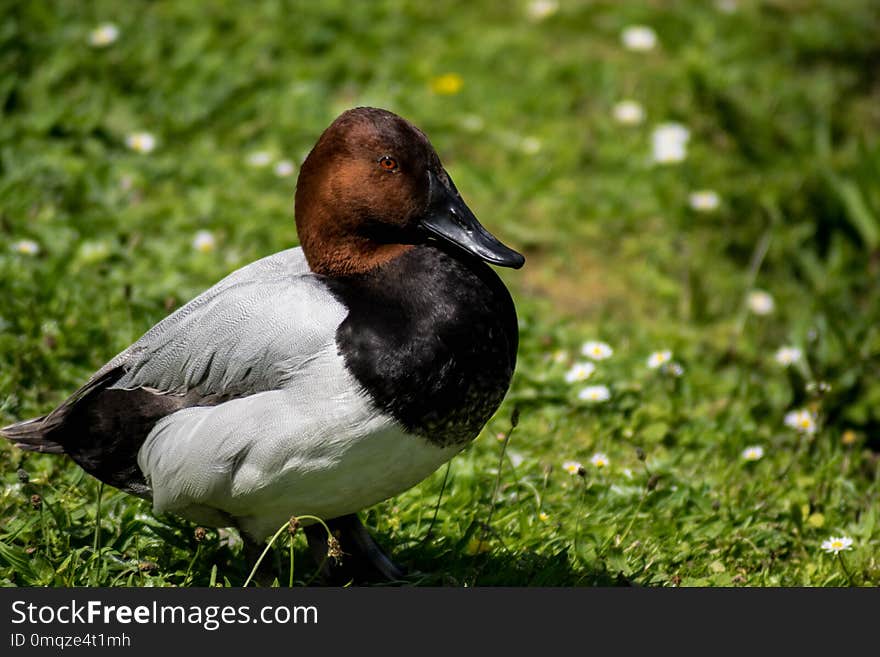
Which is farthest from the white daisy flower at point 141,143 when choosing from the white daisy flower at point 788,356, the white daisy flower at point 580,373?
the white daisy flower at point 788,356

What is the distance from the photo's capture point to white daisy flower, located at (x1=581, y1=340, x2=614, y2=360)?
4188 millimetres

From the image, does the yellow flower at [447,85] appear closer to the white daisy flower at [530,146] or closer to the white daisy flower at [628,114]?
the white daisy flower at [530,146]

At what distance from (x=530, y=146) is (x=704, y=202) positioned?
2.71ft

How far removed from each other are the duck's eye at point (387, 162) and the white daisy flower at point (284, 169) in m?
2.12

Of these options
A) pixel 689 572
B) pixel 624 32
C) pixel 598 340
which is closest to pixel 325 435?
pixel 689 572

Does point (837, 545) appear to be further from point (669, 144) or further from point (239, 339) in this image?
point (669, 144)

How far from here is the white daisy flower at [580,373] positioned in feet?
13.5

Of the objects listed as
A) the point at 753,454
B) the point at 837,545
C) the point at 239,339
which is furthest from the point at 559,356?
the point at 239,339

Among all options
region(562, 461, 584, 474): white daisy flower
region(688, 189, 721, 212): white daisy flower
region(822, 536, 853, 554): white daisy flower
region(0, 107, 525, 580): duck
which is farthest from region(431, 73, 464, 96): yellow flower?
region(822, 536, 853, 554): white daisy flower

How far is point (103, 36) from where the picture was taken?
545 cm

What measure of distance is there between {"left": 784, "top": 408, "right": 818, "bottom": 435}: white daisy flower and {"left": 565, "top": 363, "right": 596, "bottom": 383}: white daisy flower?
2.22 ft

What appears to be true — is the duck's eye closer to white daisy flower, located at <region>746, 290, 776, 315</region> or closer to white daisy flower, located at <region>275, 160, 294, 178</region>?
white daisy flower, located at <region>275, 160, 294, 178</region>

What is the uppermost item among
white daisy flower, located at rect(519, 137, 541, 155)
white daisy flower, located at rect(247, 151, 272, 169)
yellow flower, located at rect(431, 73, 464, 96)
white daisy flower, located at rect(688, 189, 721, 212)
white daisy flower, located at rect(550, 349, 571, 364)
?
white daisy flower, located at rect(247, 151, 272, 169)

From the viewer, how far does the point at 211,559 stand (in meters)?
3.19
